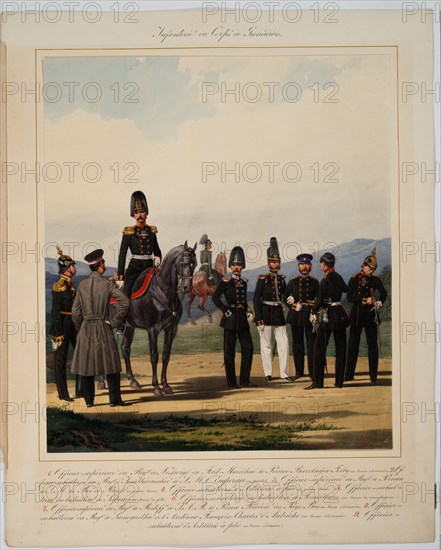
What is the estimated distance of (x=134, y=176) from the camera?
181 inches

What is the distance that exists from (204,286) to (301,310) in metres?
0.72

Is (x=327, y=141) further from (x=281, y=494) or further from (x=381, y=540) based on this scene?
(x=381, y=540)

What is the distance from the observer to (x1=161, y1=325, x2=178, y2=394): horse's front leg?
15.1 ft

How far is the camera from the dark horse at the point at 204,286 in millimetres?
4652

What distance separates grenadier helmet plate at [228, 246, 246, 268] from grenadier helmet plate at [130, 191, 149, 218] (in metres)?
0.68

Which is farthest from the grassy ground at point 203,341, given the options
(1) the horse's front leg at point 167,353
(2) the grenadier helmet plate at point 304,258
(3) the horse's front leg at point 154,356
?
(2) the grenadier helmet plate at point 304,258

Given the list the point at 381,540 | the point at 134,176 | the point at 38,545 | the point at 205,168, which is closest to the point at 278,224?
the point at 205,168

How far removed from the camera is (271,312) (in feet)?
15.4

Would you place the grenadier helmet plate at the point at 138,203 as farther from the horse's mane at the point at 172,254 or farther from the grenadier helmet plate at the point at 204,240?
the grenadier helmet plate at the point at 204,240

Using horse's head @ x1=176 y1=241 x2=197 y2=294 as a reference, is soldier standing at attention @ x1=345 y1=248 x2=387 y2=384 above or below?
below

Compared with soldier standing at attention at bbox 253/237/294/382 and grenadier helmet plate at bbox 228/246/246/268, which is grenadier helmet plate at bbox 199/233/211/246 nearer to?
grenadier helmet plate at bbox 228/246/246/268

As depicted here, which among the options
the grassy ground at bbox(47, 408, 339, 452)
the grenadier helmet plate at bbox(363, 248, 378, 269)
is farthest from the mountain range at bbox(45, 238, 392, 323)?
the grassy ground at bbox(47, 408, 339, 452)

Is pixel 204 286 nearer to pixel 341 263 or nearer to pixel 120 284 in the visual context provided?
pixel 120 284

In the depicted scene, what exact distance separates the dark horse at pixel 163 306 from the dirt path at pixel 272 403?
0.10m
